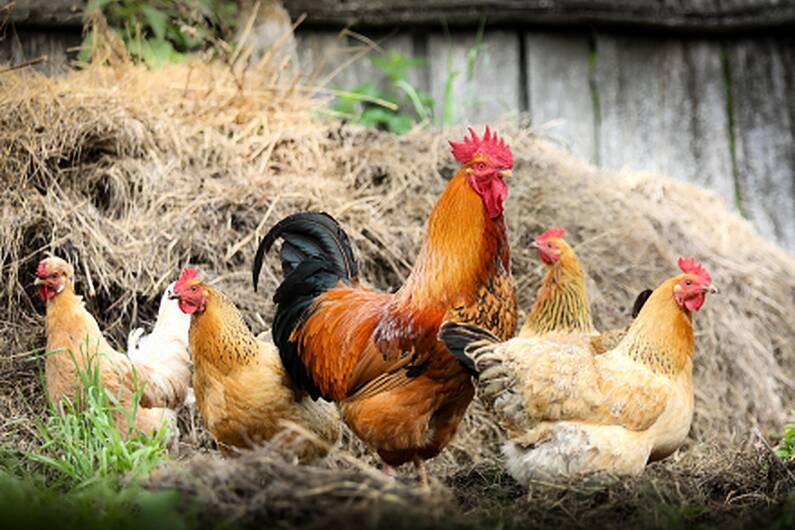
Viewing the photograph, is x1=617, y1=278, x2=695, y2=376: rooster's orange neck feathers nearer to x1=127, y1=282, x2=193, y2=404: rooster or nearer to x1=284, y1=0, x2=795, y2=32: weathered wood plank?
x1=127, y1=282, x2=193, y2=404: rooster

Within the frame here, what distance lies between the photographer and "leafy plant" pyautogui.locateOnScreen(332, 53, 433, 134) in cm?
693

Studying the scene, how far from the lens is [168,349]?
15.4 feet

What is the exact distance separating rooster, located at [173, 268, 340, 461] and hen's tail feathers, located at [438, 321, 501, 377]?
897 millimetres

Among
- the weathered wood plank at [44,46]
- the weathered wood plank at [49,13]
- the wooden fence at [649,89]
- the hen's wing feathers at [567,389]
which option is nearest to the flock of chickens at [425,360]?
the hen's wing feathers at [567,389]

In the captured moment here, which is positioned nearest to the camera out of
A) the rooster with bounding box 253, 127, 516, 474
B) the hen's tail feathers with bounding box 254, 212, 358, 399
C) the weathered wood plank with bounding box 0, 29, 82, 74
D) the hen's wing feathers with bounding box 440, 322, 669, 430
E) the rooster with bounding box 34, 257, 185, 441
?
the hen's wing feathers with bounding box 440, 322, 669, 430

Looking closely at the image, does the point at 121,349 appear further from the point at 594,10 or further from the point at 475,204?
the point at 594,10

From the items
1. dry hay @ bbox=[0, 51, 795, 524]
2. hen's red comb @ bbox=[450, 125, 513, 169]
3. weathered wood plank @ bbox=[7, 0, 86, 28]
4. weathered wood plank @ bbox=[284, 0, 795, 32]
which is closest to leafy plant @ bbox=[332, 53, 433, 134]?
weathered wood plank @ bbox=[284, 0, 795, 32]

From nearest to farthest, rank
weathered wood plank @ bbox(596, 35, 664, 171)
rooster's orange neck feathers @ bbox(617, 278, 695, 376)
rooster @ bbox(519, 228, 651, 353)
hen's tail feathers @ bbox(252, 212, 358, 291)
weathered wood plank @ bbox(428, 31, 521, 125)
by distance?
1. rooster's orange neck feathers @ bbox(617, 278, 695, 376)
2. hen's tail feathers @ bbox(252, 212, 358, 291)
3. rooster @ bbox(519, 228, 651, 353)
4. weathered wood plank @ bbox(428, 31, 521, 125)
5. weathered wood plank @ bbox(596, 35, 664, 171)

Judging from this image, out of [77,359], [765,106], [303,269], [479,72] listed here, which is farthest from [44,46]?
[765,106]

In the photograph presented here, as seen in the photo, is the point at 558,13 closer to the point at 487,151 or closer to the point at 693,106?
the point at 693,106

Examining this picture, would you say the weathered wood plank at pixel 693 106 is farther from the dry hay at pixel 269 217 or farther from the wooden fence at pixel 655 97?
the dry hay at pixel 269 217

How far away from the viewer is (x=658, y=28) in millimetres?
7324

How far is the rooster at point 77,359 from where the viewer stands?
4176 mm

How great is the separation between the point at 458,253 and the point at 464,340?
49 centimetres
